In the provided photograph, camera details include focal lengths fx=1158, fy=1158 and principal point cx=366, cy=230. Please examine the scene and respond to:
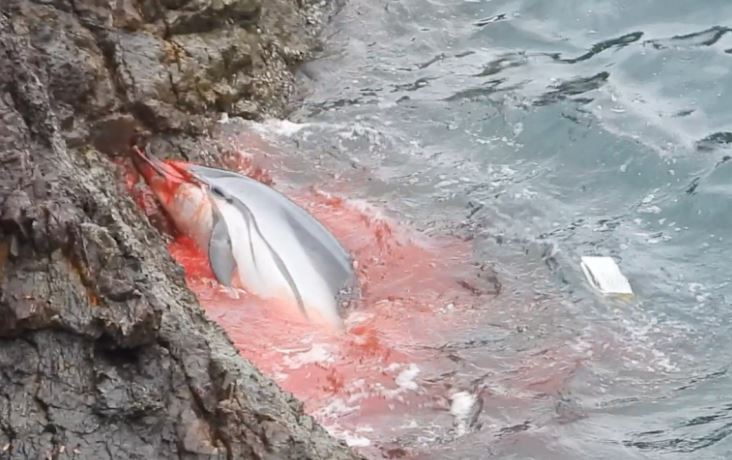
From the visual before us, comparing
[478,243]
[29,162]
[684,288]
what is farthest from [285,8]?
[29,162]

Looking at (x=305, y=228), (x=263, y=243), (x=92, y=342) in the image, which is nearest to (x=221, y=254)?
(x=263, y=243)

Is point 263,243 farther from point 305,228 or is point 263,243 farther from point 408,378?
point 408,378

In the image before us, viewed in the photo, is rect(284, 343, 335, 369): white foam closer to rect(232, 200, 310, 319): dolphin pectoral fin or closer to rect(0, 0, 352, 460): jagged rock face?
rect(232, 200, 310, 319): dolphin pectoral fin

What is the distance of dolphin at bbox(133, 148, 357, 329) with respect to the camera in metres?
6.40

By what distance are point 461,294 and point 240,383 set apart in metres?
3.58

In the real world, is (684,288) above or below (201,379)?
below

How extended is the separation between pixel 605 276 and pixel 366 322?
167cm

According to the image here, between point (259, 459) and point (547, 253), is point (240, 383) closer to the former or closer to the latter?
point (259, 459)

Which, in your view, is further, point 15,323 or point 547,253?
point 547,253

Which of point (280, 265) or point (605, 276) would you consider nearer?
point (280, 265)

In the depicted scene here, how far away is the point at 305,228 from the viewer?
6.57 m

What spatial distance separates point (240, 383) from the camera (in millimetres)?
3537

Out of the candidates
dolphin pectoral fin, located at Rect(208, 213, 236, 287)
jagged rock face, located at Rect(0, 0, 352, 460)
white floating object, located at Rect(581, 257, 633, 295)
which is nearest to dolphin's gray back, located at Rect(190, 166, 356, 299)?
dolphin pectoral fin, located at Rect(208, 213, 236, 287)

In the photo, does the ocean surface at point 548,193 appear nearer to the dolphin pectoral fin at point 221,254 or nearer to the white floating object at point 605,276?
the white floating object at point 605,276
